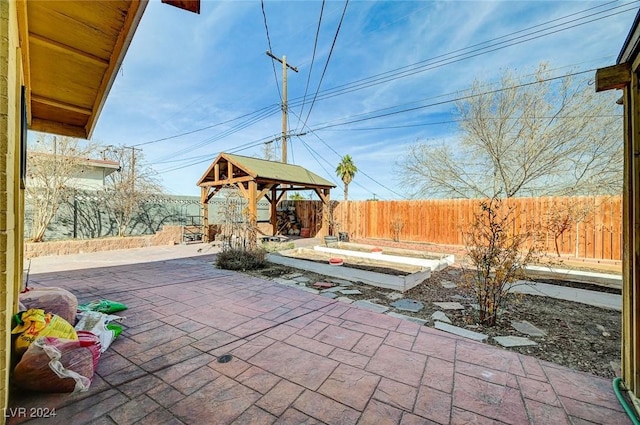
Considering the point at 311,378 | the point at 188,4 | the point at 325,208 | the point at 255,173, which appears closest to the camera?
the point at 188,4

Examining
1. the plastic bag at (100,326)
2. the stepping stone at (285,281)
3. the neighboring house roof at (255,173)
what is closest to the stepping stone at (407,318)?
the stepping stone at (285,281)

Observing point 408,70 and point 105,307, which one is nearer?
point 105,307

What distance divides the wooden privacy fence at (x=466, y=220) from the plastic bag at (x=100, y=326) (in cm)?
462

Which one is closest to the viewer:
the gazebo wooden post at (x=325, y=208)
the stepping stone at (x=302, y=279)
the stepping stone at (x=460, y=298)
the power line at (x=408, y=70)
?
the stepping stone at (x=460, y=298)

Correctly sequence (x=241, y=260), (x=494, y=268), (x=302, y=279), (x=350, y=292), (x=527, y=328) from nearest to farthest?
(x=527, y=328) < (x=494, y=268) < (x=350, y=292) < (x=302, y=279) < (x=241, y=260)

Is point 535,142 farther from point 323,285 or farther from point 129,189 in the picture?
point 129,189

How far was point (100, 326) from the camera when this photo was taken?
8.68ft

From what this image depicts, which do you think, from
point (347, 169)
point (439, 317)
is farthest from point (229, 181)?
point (347, 169)

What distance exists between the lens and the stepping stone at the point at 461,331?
286 cm

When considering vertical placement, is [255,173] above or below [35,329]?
above

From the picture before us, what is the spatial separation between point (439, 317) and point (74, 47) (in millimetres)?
4745

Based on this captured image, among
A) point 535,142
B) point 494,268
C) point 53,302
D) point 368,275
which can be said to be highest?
point 535,142

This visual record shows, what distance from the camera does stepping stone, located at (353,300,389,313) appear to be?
3646 mm

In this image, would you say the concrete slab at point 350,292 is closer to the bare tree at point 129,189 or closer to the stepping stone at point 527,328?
the stepping stone at point 527,328
